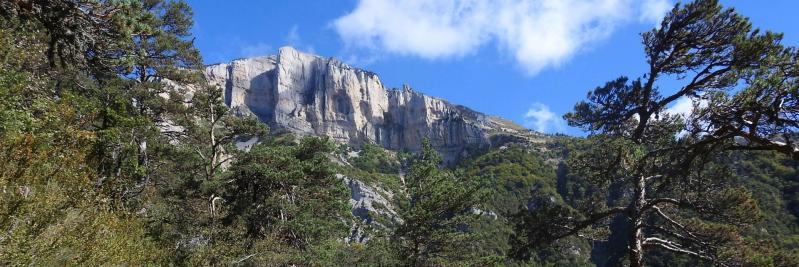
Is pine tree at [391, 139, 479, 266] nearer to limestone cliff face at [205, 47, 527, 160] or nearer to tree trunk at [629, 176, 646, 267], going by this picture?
tree trunk at [629, 176, 646, 267]

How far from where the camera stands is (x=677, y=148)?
26.3 ft

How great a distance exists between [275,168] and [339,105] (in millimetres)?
116711

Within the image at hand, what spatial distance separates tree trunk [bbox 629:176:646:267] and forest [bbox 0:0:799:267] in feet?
0.08

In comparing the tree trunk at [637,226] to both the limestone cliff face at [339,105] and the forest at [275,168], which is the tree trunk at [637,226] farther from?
the limestone cliff face at [339,105]

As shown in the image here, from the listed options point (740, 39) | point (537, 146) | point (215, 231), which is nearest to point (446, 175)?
point (215, 231)

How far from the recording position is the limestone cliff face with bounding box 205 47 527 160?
12912cm

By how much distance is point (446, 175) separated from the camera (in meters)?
21.8

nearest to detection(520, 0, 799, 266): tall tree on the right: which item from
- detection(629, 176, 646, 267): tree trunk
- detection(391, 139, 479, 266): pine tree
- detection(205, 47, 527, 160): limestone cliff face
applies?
detection(629, 176, 646, 267): tree trunk

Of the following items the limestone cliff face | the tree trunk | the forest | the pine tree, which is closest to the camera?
the forest

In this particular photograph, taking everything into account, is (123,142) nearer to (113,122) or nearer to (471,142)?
(113,122)

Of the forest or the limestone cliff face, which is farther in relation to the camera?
the limestone cliff face

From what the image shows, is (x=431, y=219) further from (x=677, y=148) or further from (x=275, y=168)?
(x=677, y=148)

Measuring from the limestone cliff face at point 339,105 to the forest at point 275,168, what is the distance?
347 feet

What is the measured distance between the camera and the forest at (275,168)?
23.2ft
